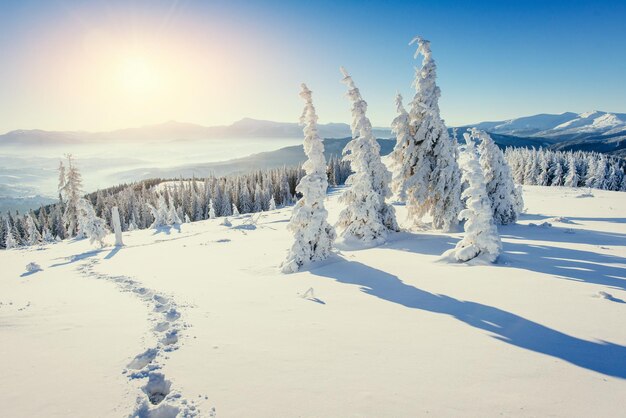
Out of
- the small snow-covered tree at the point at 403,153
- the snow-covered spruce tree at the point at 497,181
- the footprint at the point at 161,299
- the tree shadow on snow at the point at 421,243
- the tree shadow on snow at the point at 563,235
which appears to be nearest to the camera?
the footprint at the point at 161,299

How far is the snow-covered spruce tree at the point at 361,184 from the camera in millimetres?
18328

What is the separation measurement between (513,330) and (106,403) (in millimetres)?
7294

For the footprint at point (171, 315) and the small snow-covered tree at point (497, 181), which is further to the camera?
the small snow-covered tree at point (497, 181)

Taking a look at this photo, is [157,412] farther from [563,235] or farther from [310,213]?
[563,235]

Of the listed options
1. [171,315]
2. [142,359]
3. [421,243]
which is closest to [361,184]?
[421,243]

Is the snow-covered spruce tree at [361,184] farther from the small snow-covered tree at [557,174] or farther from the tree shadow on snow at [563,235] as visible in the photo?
the small snow-covered tree at [557,174]

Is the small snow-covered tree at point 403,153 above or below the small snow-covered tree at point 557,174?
above

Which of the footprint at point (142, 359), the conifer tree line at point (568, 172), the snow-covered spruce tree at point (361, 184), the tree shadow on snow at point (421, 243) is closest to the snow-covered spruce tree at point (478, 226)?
the tree shadow on snow at point (421, 243)

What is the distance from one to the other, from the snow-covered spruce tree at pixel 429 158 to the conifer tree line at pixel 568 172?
70431 millimetres

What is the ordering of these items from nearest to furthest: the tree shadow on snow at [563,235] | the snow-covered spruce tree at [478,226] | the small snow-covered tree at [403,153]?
the snow-covered spruce tree at [478,226], the tree shadow on snow at [563,235], the small snow-covered tree at [403,153]

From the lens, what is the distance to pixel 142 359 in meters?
5.77

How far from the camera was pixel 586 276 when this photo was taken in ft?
32.8

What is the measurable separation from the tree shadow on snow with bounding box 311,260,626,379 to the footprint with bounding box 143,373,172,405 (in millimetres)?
5909

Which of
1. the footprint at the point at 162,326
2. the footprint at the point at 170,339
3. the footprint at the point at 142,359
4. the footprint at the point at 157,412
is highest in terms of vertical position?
Result: the footprint at the point at 157,412
